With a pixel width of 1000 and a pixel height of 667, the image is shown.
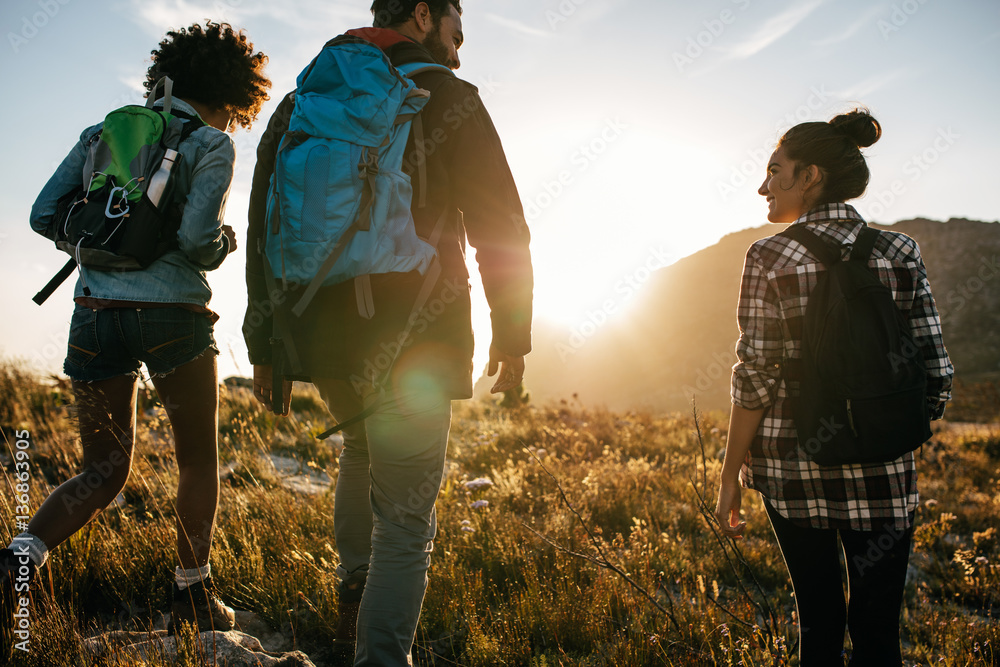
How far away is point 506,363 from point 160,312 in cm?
131

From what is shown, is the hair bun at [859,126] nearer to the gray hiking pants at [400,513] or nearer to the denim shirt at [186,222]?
the gray hiking pants at [400,513]

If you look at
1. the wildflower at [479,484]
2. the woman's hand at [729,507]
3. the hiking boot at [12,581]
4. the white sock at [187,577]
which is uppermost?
the woman's hand at [729,507]

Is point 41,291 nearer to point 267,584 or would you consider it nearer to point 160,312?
point 160,312

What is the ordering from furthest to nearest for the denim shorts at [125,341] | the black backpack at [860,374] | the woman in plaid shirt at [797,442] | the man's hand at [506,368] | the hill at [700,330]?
the hill at [700,330] < the denim shorts at [125,341] < the man's hand at [506,368] < the woman in plaid shirt at [797,442] < the black backpack at [860,374]

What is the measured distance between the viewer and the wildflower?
13.1 feet

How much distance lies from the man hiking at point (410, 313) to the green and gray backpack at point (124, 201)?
64cm

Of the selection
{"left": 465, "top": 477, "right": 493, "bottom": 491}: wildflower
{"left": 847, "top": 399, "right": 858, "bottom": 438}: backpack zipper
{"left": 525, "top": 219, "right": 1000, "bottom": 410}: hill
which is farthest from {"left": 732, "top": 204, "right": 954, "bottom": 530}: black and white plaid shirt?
{"left": 525, "top": 219, "right": 1000, "bottom": 410}: hill

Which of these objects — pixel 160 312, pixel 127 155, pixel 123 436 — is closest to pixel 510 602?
pixel 123 436

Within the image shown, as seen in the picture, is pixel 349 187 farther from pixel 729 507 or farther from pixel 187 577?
pixel 187 577

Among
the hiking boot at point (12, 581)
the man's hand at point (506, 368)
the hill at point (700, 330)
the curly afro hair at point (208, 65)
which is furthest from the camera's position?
the hill at point (700, 330)

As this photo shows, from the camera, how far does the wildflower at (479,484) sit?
4.00 metres

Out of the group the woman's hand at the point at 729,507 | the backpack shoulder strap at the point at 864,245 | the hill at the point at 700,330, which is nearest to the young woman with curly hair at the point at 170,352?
the woman's hand at the point at 729,507

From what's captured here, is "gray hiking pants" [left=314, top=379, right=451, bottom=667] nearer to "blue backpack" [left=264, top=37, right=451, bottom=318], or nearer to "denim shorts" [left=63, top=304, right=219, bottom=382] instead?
"blue backpack" [left=264, top=37, right=451, bottom=318]

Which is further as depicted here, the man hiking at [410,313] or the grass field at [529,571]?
the grass field at [529,571]
